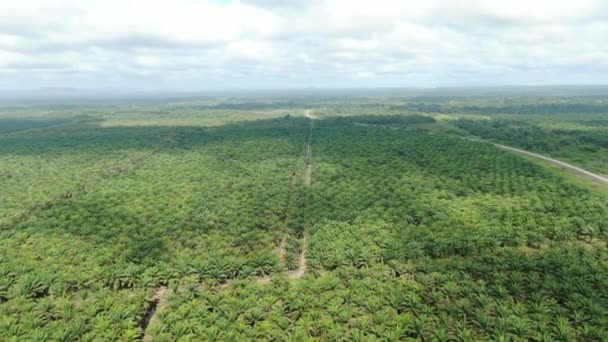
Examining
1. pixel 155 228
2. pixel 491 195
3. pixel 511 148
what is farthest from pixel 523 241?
pixel 511 148

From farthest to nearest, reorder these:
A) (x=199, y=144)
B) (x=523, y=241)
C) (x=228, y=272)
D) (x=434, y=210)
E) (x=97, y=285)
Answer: (x=199, y=144) → (x=434, y=210) → (x=523, y=241) → (x=228, y=272) → (x=97, y=285)

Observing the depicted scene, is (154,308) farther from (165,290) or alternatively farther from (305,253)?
(305,253)

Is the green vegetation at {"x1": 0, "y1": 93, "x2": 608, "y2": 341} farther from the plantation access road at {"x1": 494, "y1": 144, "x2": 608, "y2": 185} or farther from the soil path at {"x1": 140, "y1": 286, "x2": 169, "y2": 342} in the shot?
the plantation access road at {"x1": 494, "y1": 144, "x2": 608, "y2": 185}

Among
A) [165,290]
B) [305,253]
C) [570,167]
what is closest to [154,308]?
[165,290]

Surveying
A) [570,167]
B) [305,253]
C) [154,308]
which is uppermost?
[570,167]

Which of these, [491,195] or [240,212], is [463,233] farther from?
[240,212]

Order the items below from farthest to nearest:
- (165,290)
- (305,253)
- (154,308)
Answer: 1. (305,253)
2. (165,290)
3. (154,308)

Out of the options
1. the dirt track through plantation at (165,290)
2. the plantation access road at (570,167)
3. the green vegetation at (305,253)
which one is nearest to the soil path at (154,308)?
the dirt track through plantation at (165,290)

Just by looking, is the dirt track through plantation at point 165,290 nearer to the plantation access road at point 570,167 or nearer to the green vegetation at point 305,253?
the green vegetation at point 305,253
